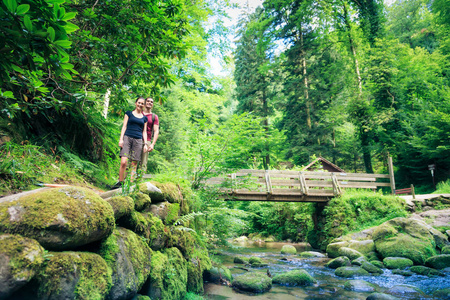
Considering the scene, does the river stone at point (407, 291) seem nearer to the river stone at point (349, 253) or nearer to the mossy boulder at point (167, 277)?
the river stone at point (349, 253)

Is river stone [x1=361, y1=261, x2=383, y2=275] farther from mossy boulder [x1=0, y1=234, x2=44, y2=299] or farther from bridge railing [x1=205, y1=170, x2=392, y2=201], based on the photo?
mossy boulder [x1=0, y1=234, x2=44, y2=299]

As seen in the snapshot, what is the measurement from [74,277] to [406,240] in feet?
31.7

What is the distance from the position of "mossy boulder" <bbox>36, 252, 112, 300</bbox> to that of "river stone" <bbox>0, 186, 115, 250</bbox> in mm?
117

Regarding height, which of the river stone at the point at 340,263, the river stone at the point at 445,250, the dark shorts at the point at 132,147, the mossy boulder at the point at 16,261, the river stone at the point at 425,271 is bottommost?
the river stone at the point at 340,263

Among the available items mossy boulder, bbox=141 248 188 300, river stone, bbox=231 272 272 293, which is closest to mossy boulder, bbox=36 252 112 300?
mossy boulder, bbox=141 248 188 300

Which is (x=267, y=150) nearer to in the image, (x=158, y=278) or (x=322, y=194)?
(x=322, y=194)

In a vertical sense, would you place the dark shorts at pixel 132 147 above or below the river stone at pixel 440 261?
above

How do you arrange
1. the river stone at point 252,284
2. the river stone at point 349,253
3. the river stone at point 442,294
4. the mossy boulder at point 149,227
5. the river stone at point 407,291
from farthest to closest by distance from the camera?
the river stone at point 349,253, the river stone at point 252,284, the river stone at point 407,291, the river stone at point 442,294, the mossy boulder at point 149,227

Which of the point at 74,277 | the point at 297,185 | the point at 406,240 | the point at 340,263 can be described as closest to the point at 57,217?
the point at 74,277

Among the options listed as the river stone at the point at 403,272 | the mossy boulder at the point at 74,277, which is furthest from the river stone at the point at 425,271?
the mossy boulder at the point at 74,277

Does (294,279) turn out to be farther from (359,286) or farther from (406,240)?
(406,240)

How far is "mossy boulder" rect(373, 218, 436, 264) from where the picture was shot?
827 cm

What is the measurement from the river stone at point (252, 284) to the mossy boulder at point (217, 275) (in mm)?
301

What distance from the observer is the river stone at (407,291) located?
17.9ft
